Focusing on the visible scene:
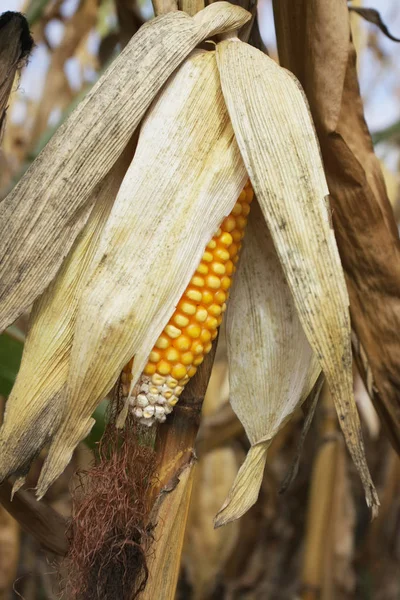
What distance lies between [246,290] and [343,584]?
117 cm

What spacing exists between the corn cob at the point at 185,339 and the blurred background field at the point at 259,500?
0.69 m

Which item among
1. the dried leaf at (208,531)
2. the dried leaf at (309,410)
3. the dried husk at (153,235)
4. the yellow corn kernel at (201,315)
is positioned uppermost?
the dried husk at (153,235)

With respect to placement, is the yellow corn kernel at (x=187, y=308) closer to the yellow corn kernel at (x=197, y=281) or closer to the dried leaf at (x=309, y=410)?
the yellow corn kernel at (x=197, y=281)

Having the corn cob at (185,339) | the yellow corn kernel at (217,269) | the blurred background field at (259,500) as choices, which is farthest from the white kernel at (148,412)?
the blurred background field at (259,500)

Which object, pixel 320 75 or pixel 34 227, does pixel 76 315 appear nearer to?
pixel 34 227

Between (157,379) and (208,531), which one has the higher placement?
(157,379)

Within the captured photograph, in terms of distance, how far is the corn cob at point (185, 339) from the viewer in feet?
1.51

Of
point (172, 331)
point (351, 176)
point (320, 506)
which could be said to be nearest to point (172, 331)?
point (172, 331)

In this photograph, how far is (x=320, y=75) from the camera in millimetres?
563

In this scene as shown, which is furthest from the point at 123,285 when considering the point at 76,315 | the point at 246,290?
the point at 246,290

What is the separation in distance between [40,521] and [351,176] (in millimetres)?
433

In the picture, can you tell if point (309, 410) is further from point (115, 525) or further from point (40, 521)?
point (40, 521)

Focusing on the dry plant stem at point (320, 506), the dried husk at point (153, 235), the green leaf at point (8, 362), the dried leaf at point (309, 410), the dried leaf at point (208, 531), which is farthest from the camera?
the dried leaf at point (208, 531)

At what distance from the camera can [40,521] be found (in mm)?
650
